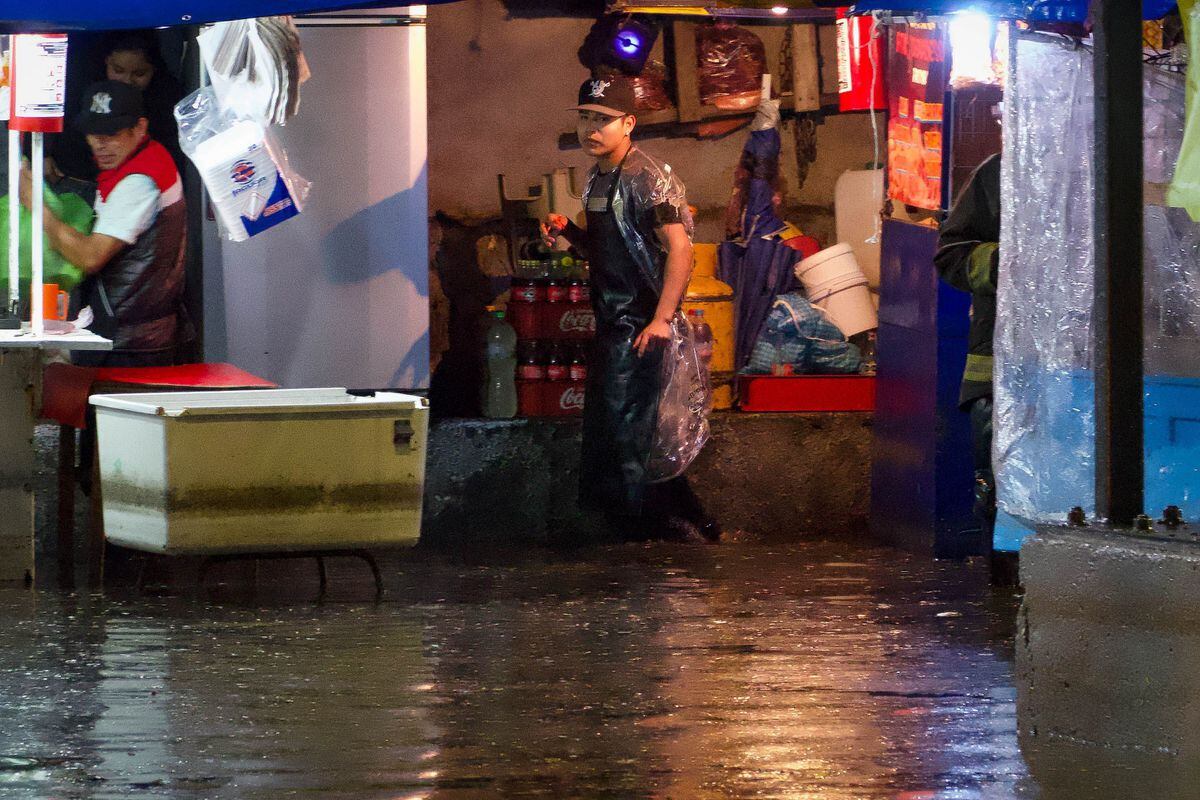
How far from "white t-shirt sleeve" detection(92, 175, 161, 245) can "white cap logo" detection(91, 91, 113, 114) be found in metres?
0.35

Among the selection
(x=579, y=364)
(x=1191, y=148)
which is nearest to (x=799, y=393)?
(x=579, y=364)

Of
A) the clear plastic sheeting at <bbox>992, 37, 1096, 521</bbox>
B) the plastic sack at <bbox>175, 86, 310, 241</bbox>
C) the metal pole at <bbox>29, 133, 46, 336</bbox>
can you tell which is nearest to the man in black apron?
the plastic sack at <bbox>175, 86, 310, 241</bbox>

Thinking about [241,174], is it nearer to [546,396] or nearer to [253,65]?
[253,65]

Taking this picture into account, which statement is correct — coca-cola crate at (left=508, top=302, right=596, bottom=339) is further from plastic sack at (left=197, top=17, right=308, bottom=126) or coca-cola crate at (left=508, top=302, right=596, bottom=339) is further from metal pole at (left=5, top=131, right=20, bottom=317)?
metal pole at (left=5, top=131, right=20, bottom=317)

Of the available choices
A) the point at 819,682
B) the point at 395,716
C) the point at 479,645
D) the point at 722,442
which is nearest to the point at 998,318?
the point at 819,682

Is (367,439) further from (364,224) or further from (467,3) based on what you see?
(467,3)

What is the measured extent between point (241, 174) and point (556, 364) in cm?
201

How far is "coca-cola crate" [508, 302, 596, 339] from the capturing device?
32.7 feet

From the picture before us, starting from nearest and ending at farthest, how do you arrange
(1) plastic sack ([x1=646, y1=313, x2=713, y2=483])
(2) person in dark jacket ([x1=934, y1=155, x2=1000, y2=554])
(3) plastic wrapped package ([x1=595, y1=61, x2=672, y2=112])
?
(2) person in dark jacket ([x1=934, y1=155, x2=1000, y2=554]) → (1) plastic sack ([x1=646, y1=313, x2=713, y2=483]) → (3) plastic wrapped package ([x1=595, y1=61, x2=672, y2=112])

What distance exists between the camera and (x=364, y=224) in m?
9.55

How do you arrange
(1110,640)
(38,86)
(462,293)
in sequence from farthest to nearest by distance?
1. (462,293)
2. (38,86)
3. (1110,640)

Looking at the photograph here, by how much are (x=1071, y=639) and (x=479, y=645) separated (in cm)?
244

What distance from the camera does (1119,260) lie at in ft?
17.0

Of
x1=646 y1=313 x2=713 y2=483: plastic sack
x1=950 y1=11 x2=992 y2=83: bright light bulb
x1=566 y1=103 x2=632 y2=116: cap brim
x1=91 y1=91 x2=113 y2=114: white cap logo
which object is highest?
x1=950 y1=11 x2=992 y2=83: bright light bulb
